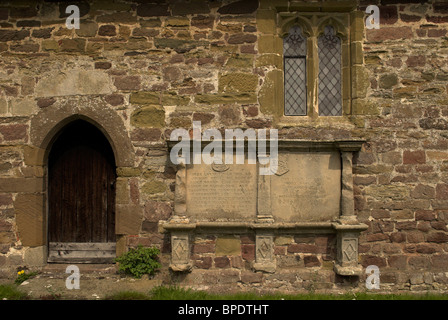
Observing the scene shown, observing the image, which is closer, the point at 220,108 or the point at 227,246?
the point at 227,246

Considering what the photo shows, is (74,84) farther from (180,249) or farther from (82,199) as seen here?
(180,249)

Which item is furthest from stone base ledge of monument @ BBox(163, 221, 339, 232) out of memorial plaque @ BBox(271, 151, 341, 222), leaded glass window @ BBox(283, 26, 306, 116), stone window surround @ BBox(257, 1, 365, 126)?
leaded glass window @ BBox(283, 26, 306, 116)

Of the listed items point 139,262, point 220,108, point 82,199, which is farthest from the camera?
point 82,199

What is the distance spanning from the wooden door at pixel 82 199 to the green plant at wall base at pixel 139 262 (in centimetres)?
63

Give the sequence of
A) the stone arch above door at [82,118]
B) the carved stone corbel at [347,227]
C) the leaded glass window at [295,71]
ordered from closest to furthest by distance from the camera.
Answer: the carved stone corbel at [347,227] → the stone arch above door at [82,118] → the leaded glass window at [295,71]

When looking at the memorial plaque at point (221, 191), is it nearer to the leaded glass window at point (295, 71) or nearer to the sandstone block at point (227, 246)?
the sandstone block at point (227, 246)

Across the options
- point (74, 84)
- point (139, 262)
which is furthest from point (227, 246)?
point (74, 84)

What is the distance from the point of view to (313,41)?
16.1ft

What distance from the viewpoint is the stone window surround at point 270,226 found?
451 centimetres

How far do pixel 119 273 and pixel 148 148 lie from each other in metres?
1.87

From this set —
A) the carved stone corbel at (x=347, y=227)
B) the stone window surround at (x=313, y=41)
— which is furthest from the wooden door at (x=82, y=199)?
the carved stone corbel at (x=347, y=227)

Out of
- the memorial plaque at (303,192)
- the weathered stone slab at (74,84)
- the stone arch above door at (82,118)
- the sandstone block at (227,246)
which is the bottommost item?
the sandstone block at (227,246)

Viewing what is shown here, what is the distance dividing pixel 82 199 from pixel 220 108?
104 inches

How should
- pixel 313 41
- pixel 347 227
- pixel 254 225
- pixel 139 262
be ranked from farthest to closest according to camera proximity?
pixel 313 41 → pixel 139 262 → pixel 254 225 → pixel 347 227
